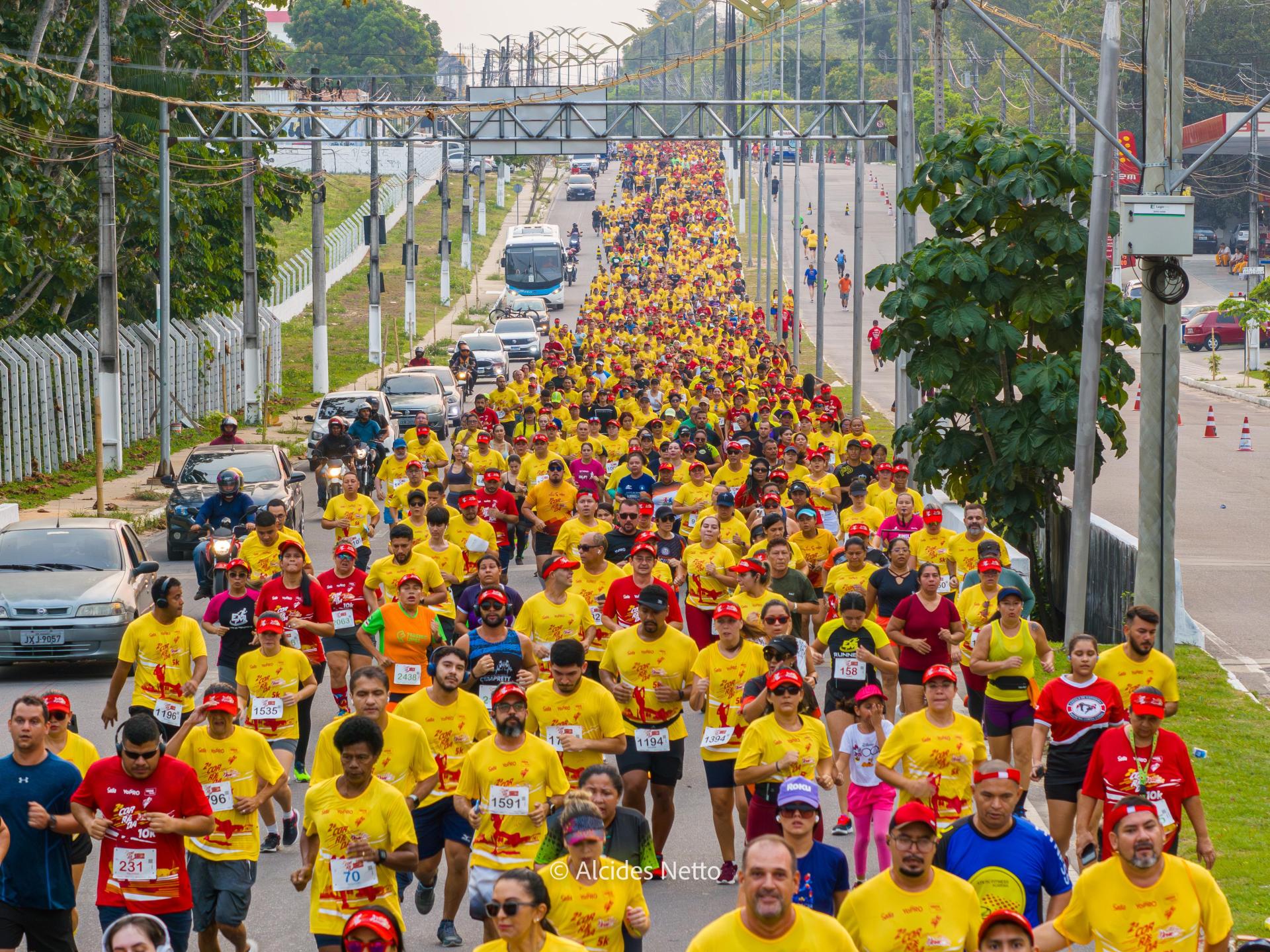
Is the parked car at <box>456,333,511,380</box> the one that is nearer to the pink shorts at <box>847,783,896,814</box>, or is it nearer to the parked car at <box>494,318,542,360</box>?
the parked car at <box>494,318,542,360</box>

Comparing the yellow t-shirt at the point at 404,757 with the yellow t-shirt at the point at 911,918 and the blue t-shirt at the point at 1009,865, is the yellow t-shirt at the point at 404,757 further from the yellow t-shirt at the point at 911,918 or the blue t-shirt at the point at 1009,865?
the yellow t-shirt at the point at 911,918

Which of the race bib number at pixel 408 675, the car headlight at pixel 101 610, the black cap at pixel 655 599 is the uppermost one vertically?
the black cap at pixel 655 599

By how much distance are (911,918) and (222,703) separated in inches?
152

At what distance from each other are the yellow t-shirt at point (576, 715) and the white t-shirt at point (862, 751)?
1.30 meters

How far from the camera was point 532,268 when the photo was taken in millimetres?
72812

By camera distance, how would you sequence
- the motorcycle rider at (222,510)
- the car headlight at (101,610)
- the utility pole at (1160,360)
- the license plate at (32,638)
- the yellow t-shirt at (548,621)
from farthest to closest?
1. the motorcycle rider at (222,510)
2. the car headlight at (101,610)
3. the license plate at (32,638)
4. the utility pole at (1160,360)
5. the yellow t-shirt at (548,621)

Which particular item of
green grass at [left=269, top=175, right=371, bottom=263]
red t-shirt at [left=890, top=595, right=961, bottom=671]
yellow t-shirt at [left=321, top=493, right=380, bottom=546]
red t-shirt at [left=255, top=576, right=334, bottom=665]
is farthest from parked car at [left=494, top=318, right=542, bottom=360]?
red t-shirt at [left=890, top=595, right=961, bottom=671]

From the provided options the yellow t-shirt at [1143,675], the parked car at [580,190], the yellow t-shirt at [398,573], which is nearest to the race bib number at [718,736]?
the yellow t-shirt at [1143,675]

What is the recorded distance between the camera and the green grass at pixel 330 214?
85375 mm

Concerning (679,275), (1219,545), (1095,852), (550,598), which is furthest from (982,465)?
(679,275)

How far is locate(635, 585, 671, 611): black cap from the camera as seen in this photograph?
11055mm

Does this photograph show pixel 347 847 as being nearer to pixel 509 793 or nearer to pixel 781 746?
pixel 509 793

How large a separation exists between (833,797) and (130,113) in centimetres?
2846

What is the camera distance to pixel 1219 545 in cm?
2786
